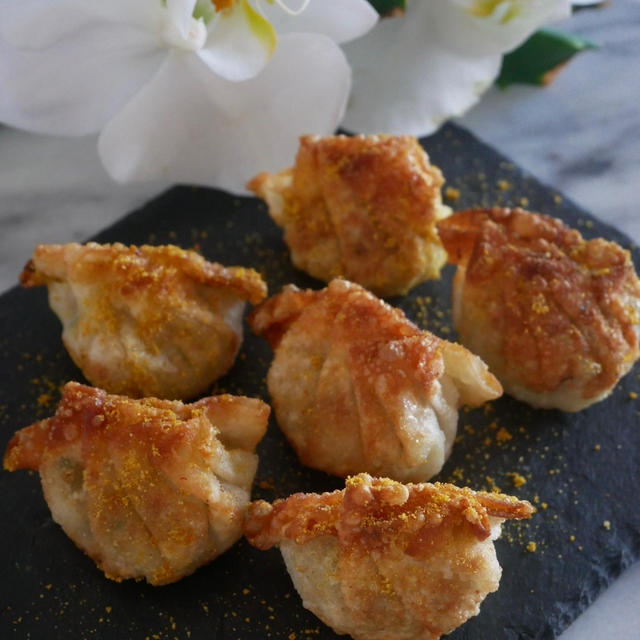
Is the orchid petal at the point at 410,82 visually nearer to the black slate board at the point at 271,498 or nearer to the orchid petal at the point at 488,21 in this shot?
the orchid petal at the point at 488,21

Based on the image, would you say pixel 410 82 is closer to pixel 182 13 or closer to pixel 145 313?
pixel 182 13

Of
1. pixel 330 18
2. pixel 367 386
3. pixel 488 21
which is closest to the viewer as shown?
pixel 367 386

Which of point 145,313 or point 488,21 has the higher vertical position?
point 488,21

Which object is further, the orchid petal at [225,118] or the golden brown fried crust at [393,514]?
the orchid petal at [225,118]

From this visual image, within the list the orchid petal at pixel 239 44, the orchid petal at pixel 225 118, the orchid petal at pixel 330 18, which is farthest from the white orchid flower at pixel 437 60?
the orchid petal at pixel 239 44

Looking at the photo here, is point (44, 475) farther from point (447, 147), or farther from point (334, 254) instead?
point (447, 147)

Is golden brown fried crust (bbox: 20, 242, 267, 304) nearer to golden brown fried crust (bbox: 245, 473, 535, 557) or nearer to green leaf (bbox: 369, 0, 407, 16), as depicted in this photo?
golden brown fried crust (bbox: 245, 473, 535, 557)

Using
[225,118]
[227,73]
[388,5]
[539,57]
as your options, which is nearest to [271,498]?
[227,73]
